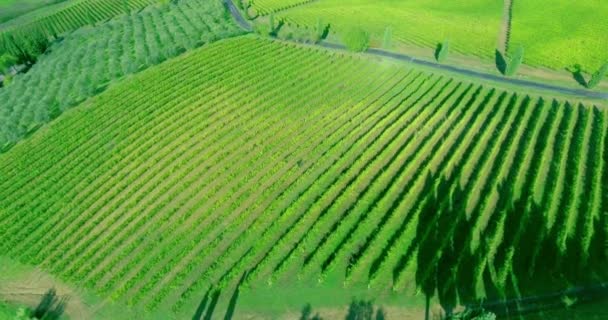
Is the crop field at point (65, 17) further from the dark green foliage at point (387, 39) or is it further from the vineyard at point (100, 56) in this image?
the dark green foliage at point (387, 39)

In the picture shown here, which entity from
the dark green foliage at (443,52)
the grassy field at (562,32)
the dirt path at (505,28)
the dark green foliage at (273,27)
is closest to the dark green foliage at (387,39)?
the dark green foliage at (443,52)

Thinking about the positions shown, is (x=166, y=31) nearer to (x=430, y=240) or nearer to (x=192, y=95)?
(x=192, y=95)

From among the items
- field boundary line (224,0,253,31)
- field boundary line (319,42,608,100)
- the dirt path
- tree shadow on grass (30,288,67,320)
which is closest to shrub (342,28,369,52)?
field boundary line (319,42,608,100)

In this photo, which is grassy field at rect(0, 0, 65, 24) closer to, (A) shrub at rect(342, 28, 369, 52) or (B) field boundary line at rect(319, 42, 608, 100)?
(B) field boundary line at rect(319, 42, 608, 100)

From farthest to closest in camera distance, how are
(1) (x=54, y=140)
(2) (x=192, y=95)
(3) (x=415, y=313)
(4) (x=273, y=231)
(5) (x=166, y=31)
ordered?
(5) (x=166, y=31) < (2) (x=192, y=95) < (1) (x=54, y=140) < (4) (x=273, y=231) < (3) (x=415, y=313)

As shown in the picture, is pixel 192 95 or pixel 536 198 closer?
pixel 536 198

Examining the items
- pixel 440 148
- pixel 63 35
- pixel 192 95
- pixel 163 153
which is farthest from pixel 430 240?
pixel 63 35

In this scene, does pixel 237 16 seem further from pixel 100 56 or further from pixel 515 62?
pixel 515 62
